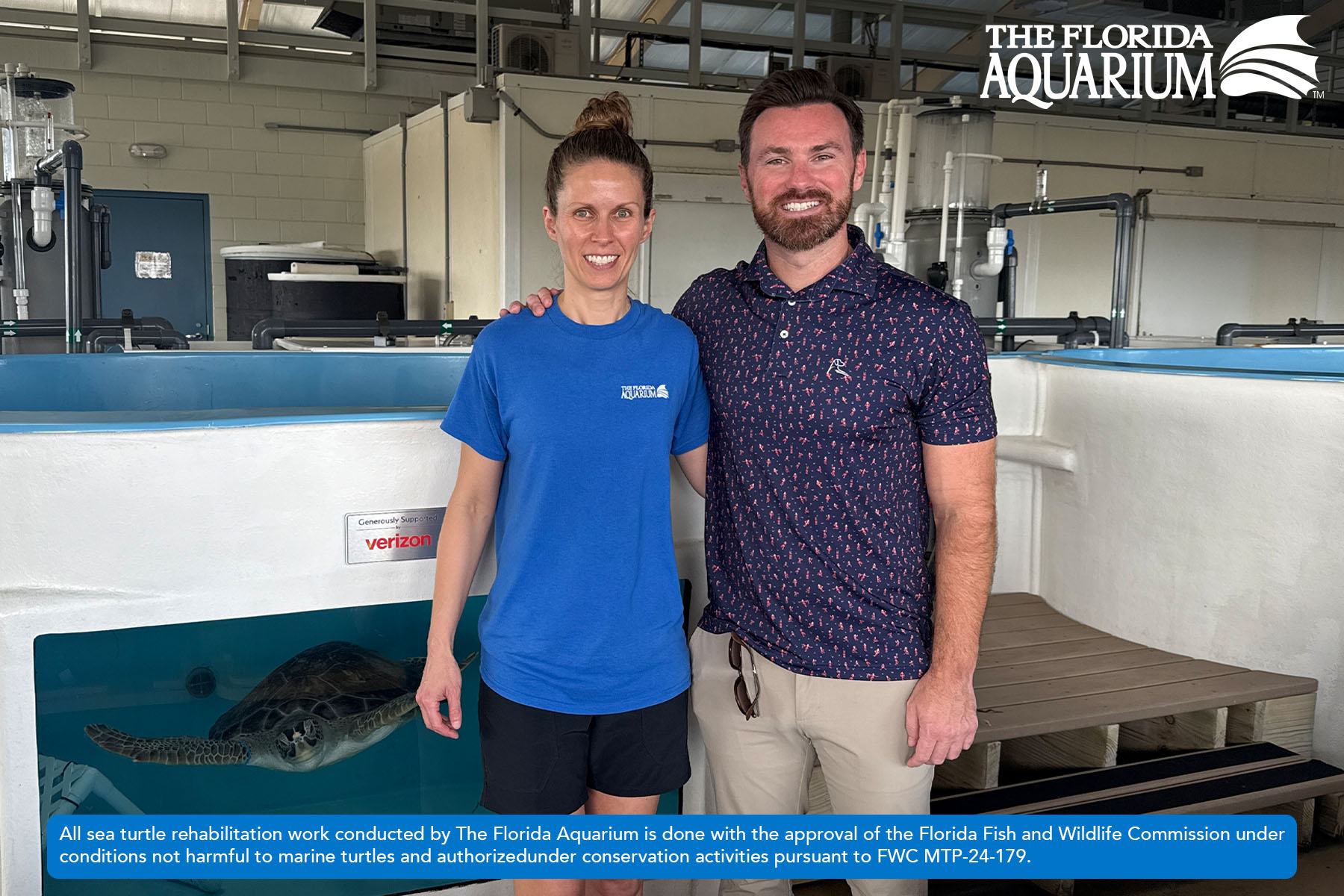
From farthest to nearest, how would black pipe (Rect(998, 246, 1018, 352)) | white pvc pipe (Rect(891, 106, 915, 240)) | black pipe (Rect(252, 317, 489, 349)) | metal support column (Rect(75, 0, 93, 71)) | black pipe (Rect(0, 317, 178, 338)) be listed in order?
metal support column (Rect(75, 0, 93, 71)) < black pipe (Rect(998, 246, 1018, 352)) < white pvc pipe (Rect(891, 106, 915, 240)) < black pipe (Rect(252, 317, 489, 349)) < black pipe (Rect(0, 317, 178, 338))

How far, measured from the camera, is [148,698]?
5.22ft

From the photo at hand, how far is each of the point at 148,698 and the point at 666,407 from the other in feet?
3.13

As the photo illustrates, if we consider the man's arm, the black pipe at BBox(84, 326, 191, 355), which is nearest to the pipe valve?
the black pipe at BBox(84, 326, 191, 355)

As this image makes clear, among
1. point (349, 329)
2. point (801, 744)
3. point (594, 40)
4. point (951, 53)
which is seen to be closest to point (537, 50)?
point (594, 40)

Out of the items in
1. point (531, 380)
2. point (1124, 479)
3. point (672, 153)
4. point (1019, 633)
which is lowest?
point (1019, 633)

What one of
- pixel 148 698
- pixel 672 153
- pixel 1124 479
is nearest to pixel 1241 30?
pixel 672 153

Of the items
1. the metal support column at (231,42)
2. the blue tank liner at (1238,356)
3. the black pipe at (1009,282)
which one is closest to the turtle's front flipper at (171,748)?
the blue tank liner at (1238,356)

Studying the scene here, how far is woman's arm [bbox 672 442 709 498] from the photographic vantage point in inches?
60.3

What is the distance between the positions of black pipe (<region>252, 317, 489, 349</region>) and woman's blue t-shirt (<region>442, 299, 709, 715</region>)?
11.6 feet

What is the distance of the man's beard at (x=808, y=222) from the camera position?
1415 millimetres

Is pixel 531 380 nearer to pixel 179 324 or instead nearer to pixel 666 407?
pixel 666 407

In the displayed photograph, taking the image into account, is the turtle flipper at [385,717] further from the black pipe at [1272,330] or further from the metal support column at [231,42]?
the metal support column at [231,42]

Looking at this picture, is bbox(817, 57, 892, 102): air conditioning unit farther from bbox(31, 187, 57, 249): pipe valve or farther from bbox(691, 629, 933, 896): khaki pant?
bbox(691, 629, 933, 896): khaki pant

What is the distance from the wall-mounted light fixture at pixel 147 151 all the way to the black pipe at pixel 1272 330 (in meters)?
7.88
